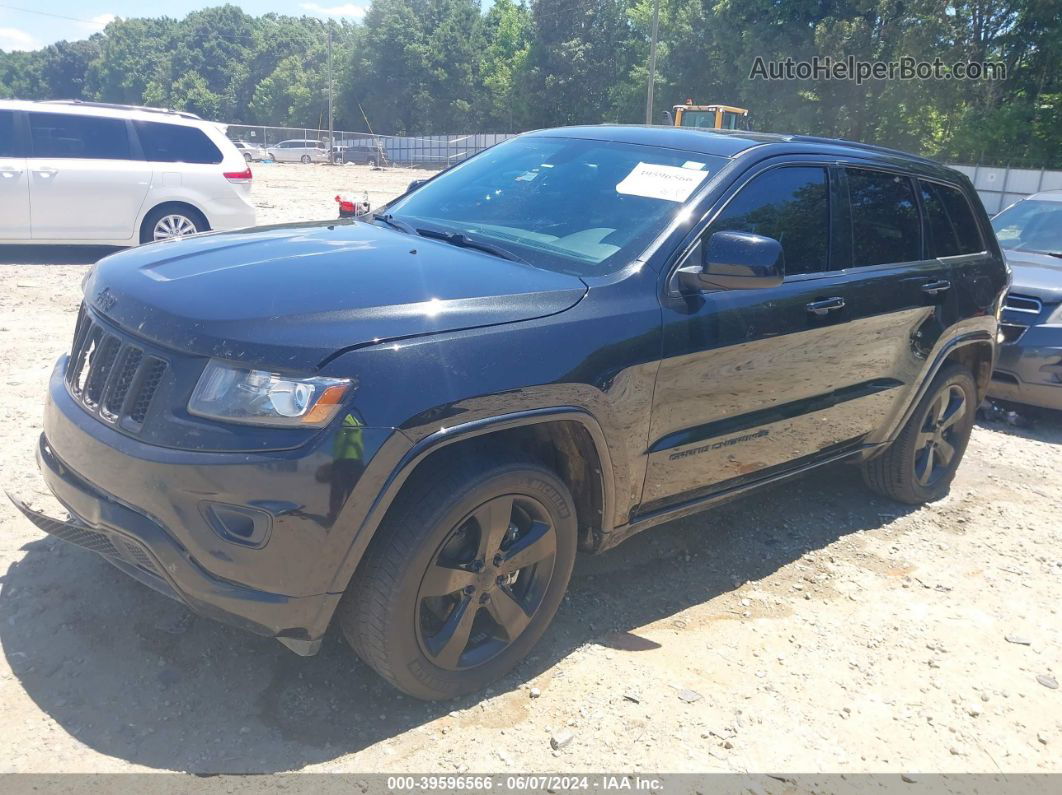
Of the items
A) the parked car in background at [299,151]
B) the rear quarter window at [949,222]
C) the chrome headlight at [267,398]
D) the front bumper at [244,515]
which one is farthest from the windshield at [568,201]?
the parked car in background at [299,151]

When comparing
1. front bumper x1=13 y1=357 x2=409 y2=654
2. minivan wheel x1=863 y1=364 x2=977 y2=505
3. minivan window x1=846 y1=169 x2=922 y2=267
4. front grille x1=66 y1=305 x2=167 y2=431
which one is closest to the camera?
front bumper x1=13 y1=357 x2=409 y2=654

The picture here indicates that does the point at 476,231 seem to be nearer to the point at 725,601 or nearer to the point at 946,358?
the point at 725,601

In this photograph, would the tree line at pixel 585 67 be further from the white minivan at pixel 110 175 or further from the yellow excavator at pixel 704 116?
the white minivan at pixel 110 175

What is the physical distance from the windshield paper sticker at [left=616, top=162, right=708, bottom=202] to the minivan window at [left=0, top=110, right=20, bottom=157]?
338 inches

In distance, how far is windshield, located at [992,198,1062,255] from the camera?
7.87 m

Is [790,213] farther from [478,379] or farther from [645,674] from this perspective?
[645,674]

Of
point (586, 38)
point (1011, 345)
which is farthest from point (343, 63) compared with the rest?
point (1011, 345)

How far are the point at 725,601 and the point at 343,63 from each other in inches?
3558

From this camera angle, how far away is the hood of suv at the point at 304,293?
254cm

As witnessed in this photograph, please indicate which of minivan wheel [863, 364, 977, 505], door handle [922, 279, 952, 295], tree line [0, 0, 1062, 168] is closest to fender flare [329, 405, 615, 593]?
door handle [922, 279, 952, 295]

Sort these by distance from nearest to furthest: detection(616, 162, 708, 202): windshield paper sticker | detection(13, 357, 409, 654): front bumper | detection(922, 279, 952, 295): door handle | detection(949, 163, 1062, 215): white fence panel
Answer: detection(13, 357, 409, 654): front bumper
detection(616, 162, 708, 202): windshield paper sticker
detection(922, 279, 952, 295): door handle
detection(949, 163, 1062, 215): white fence panel

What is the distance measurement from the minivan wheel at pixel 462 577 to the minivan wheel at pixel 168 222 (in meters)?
8.47

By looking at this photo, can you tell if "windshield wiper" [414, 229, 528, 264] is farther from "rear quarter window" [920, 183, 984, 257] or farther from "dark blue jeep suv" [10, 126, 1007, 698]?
"rear quarter window" [920, 183, 984, 257]

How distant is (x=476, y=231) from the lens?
3633 millimetres
